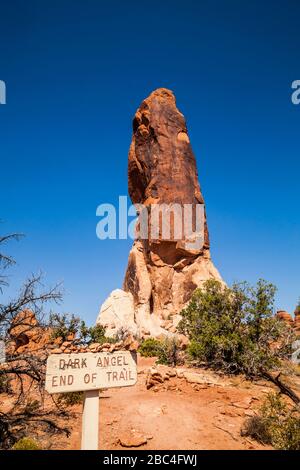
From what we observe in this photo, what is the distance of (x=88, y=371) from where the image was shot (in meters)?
4.57

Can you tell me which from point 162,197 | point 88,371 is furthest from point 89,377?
point 162,197

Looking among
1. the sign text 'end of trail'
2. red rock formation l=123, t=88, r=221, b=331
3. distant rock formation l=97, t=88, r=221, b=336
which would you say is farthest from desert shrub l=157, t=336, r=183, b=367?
red rock formation l=123, t=88, r=221, b=331

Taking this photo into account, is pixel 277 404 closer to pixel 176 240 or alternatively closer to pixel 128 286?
pixel 176 240

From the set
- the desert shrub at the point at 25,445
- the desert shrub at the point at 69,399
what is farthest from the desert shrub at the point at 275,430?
the desert shrub at the point at 69,399

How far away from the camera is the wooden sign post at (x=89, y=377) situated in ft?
14.4

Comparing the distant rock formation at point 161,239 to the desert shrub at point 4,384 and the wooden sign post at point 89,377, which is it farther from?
the wooden sign post at point 89,377

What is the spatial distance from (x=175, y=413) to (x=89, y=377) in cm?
475

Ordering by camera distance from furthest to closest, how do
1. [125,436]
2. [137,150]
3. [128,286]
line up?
[137,150] < [128,286] < [125,436]

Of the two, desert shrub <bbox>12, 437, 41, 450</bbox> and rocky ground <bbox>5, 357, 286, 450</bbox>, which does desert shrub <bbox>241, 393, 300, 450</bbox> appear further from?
desert shrub <bbox>12, 437, 41, 450</bbox>

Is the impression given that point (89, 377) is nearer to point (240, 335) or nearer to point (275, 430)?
point (275, 430)

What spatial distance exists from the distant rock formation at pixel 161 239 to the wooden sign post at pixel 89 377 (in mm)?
25508

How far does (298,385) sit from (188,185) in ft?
93.1

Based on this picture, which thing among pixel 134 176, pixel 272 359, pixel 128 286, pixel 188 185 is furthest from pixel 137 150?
pixel 272 359
